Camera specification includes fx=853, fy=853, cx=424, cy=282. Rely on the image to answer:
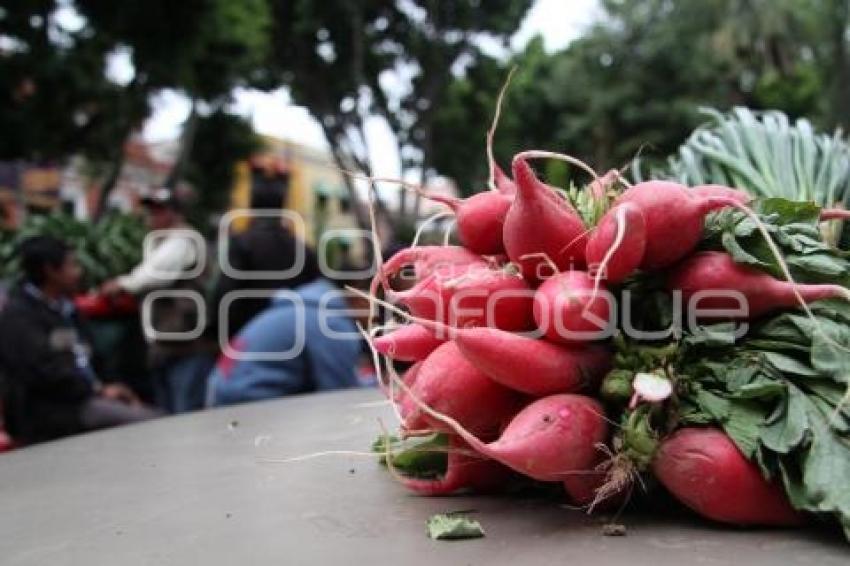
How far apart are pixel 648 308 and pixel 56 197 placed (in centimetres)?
1408

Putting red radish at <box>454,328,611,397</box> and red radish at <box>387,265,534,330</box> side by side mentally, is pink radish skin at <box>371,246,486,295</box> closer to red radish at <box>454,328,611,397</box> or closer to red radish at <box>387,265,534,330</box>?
red radish at <box>387,265,534,330</box>

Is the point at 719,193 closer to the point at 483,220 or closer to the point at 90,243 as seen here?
the point at 483,220

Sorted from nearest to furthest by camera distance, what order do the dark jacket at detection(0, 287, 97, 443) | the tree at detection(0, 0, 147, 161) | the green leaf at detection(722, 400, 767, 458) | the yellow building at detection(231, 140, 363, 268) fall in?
1. the green leaf at detection(722, 400, 767, 458)
2. the dark jacket at detection(0, 287, 97, 443)
3. the tree at detection(0, 0, 147, 161)
4. the yellow building at detection(231, 140, 363, 268)

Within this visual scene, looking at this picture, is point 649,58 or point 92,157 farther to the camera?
point 649,58

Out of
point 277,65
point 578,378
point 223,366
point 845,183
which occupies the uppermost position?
point 277,65

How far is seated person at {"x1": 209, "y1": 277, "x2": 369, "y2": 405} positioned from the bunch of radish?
216cm

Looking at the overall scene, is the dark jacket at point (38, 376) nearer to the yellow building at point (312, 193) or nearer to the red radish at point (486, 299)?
the red radish at point (486, 299)

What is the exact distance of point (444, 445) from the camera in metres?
1.38

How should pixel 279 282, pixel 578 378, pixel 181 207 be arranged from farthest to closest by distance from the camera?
pixel 181 207 → pixel 279 282 → pixel 578 378

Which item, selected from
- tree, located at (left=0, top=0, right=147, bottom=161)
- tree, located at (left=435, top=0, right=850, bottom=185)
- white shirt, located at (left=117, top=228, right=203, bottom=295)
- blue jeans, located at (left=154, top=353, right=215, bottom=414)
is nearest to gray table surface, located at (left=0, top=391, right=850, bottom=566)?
blue jeans, located at (left=154, top=353, right=215, bottom=414)

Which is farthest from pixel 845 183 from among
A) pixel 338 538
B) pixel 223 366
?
pixel 223 366

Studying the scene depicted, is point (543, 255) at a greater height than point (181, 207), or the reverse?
point (181, 207)

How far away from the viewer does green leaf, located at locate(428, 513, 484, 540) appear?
114 cm

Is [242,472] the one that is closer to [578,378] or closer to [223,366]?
[578,378]
